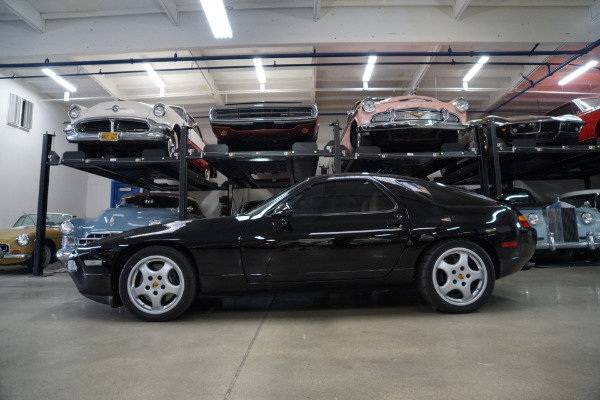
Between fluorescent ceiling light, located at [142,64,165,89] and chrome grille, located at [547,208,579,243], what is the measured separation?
8.93 metres

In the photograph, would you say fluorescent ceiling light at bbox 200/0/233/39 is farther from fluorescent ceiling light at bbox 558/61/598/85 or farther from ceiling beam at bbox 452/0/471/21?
fluorescent ceiling light at bbox 558/61/598/85

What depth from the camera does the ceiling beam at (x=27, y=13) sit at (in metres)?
6.24

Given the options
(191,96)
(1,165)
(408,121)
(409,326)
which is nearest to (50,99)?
(1,165)

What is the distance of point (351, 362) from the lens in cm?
177

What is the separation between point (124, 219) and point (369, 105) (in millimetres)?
4233

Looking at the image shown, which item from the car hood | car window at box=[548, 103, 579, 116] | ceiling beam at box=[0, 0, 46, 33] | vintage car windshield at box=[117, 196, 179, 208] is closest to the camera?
the car hood

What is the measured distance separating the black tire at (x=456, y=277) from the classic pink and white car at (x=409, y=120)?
9.19 ft

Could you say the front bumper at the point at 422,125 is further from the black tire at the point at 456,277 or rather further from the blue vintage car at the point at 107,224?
the blue vintage car at the point at 107,224

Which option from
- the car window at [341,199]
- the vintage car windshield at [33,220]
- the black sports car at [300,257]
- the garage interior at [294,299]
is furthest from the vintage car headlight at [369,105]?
the vintage car windshield at [33,220]

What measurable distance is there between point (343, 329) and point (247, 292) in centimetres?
82

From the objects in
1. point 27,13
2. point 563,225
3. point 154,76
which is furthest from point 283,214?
point 154,76

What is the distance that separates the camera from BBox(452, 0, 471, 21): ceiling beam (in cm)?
646

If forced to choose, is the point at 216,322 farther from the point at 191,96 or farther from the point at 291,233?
the point at 191,96

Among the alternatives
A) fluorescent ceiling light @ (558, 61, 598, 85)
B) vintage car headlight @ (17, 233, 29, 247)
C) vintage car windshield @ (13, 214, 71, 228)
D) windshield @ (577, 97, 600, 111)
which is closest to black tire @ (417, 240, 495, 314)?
windshield @ (577, 97, 600, 111)
